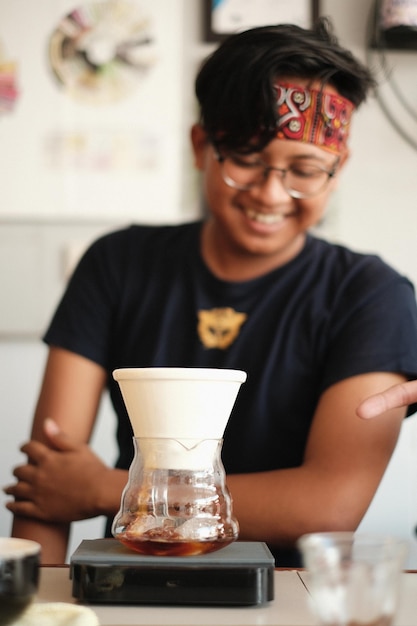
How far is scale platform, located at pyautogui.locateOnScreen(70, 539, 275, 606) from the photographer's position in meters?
0.71

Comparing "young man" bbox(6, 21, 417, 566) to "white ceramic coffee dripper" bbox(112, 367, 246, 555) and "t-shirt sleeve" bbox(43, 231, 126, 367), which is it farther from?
"white ceramic coffee dripper" bbox(112, 367, 246, 555)

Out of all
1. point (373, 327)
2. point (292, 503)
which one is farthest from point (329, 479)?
point (373, 327)

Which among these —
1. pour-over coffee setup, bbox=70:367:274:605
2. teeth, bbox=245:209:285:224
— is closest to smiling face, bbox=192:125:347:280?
teeth, bbox=245:209:285:224

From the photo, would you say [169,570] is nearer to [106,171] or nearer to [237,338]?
[237,338]

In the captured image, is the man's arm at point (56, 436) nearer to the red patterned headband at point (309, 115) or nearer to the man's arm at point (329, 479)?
the man's arm at point (329, 479)

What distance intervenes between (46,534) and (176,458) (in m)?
0.63

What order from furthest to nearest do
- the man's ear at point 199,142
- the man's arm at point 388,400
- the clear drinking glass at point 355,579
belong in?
the man's ear at point 199,142
the man's arm at point 388,400
the clear drinking glass at point 355,579

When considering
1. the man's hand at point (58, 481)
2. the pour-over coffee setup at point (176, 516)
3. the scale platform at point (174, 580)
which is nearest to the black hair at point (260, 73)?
the man's hand at point (58, 481)

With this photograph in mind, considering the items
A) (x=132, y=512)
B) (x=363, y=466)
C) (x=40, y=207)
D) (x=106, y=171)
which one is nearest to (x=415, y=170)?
(x=106, y=171)

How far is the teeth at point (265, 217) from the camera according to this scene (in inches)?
53.8

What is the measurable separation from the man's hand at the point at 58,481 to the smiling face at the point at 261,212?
15.5 inches

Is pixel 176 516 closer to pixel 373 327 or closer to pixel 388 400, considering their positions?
pixel 388 400

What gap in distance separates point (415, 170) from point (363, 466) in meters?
1.36

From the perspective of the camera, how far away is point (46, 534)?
130 centimetres
